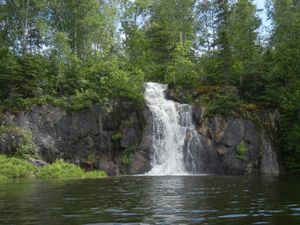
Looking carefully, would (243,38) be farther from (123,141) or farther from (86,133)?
(86,133)

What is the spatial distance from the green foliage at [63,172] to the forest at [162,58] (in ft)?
24.7

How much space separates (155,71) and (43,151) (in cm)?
2232

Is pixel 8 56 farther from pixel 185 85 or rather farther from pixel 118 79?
pixel 185 85

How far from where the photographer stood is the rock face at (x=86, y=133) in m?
41.4

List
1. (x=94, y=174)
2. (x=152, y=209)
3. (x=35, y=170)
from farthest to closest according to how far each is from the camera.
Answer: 1. (x=94, y=174)
2. (x=35, y=170)
3. (x=152, y=209)

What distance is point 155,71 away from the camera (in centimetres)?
5859

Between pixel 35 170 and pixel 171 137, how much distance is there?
1342 cm

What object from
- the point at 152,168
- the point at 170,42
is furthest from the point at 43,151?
the point at 170,42

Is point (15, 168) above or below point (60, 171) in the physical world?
above

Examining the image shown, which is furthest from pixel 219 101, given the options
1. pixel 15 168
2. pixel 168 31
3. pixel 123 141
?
pixel 15 168

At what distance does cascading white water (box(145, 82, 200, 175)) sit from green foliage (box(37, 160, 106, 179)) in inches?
231

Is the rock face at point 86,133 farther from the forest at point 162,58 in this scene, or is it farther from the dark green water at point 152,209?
the dark green water at point 152,209

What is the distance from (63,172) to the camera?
36.3 metres

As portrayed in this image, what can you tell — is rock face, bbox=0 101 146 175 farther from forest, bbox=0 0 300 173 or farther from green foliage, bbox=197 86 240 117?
green foliage, bbox=197 86 240 117
